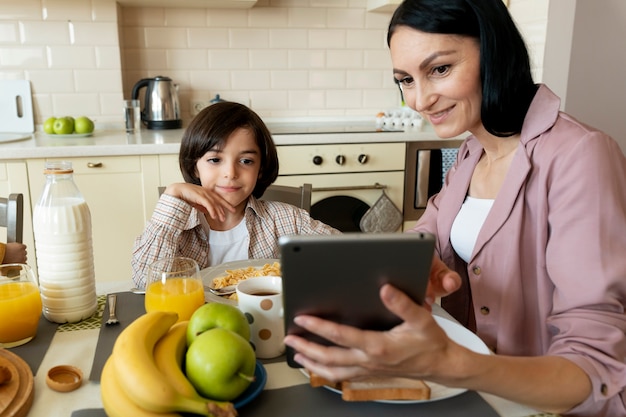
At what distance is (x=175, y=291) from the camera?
901 mm

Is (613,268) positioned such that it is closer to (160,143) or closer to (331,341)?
(331,341)

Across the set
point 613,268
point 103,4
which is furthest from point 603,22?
point 103,4

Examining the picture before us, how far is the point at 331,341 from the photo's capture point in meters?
0.64

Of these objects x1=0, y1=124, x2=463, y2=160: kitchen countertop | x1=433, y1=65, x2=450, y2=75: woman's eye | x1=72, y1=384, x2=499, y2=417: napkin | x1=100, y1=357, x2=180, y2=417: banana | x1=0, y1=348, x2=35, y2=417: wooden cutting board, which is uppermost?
x1=433, y1=65, x2=450, y2=75: woman's eye

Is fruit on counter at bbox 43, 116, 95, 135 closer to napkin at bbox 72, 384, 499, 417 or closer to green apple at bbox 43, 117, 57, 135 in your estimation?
green apple at bbox 43, 117, 57, 135

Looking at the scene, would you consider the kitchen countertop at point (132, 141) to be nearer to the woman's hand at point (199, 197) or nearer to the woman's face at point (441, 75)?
the woman's hand at point (199, 197)

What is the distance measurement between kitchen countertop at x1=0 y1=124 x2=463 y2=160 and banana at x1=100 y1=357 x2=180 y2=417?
167 centimetres

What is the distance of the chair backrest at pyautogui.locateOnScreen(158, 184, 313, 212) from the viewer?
5.44 feet

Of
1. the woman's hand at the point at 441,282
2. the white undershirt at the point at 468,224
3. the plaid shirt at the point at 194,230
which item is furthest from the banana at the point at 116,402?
the white undershirt at the point at 468,224

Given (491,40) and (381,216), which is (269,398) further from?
(381,216)

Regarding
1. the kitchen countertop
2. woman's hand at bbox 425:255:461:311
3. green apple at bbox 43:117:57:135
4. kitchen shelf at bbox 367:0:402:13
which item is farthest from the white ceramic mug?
kitchen shelf at bbox 367:0:402:13

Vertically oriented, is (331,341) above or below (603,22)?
below

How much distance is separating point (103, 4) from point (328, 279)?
242 cm

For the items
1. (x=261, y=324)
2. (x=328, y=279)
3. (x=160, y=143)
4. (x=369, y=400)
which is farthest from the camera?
(x=160, y=143)
